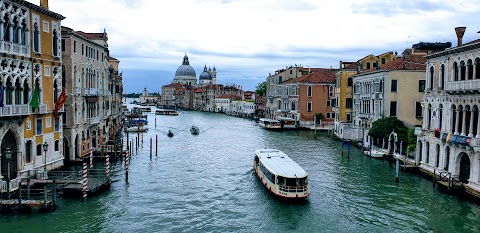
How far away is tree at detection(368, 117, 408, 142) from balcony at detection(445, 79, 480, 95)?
8.32 meters

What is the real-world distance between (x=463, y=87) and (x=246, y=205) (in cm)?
1069

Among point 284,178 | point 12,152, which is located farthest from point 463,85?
point 12,152

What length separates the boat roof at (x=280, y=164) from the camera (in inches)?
763

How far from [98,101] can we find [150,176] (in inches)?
371

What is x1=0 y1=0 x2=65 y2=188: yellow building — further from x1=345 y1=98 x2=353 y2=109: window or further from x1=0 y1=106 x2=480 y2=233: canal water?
x1=345 y1=98 x2=353 y2=109: window

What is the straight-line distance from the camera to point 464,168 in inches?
802

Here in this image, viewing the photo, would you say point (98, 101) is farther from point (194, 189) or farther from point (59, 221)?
point (59, 221)

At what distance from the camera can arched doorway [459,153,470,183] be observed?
65.9ft

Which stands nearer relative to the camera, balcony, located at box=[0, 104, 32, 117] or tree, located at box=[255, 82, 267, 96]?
balcony, located at box=[0, 104, 32, 117]

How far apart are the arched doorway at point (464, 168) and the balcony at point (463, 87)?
2.82 m

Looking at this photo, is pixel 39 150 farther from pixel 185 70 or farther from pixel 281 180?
pixel 185 70

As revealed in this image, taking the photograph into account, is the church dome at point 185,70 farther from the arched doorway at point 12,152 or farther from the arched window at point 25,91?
the arched doorway at point 12,152

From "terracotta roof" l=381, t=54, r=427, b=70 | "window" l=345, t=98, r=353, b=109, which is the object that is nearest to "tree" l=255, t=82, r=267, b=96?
"window" l=345, t=98, r=353, b=109

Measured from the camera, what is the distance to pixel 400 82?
108 ft
